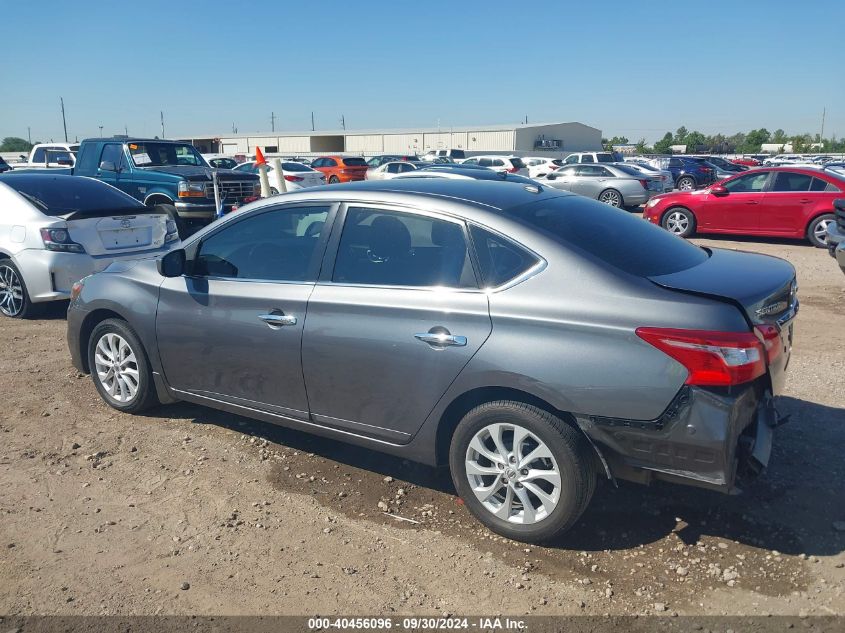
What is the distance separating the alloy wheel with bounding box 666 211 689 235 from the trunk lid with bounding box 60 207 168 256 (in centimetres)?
1045

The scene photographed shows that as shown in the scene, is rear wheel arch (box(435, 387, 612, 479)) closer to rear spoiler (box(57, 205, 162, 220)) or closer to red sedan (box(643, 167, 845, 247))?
rear spoiler (box(57, 205, 162, 220))

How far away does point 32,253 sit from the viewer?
25.3 feet

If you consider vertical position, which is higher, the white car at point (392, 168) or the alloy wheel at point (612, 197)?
the white car at point (392, 168)

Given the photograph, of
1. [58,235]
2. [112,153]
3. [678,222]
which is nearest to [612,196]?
[678,222]

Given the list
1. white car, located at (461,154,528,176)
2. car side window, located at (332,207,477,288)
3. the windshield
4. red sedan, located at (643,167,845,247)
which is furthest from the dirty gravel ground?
white car, located at (461,154,528,176)

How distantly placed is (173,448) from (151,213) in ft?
15.2

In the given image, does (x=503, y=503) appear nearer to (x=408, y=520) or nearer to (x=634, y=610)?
(x=408, y=520)

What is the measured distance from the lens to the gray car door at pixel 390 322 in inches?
140

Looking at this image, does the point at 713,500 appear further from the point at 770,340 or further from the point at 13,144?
the point at 13,144

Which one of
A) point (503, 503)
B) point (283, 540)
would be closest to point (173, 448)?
point (283, 540)

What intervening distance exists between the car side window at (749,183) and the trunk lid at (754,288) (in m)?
11.2

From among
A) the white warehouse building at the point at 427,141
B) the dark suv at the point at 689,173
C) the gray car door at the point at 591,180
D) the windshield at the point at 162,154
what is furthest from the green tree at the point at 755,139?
the windshield at the point at 162,154

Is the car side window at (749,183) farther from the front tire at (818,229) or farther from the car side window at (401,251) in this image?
the car side window at (401,251)

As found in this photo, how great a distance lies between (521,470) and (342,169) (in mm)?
29760
